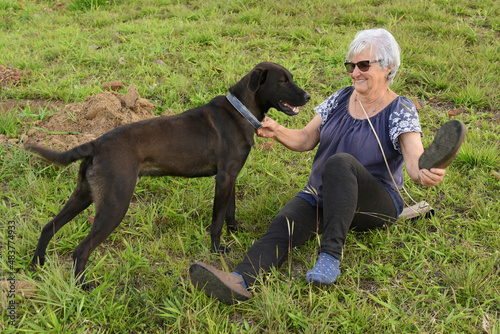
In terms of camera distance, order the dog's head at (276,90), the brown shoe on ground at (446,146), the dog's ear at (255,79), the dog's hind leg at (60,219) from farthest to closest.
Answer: the dog's head at (276,90) → the dog's ear at (255,79) → the dog's hind leg at (60,219) → the brown shoe on ground at (446,146)

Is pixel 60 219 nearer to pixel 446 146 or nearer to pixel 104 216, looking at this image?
pixel 104 216

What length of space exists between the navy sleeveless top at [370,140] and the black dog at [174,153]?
0.35m

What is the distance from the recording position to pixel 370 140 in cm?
313

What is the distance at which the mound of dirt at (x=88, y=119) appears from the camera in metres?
4.23

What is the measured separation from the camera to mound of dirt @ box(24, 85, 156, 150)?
423cm

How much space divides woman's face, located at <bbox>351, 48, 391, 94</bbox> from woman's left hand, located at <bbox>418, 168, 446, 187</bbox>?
30.9 inches

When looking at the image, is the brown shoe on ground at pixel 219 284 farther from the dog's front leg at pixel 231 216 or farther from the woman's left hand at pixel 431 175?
the woman's left hand at pixel 431 175

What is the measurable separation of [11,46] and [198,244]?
512cm

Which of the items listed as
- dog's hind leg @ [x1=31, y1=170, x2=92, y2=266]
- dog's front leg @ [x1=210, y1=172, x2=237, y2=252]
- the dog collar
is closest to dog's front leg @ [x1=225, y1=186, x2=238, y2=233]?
dog's front leg @ [x1=210, y1=172, x2=237, y2=252]

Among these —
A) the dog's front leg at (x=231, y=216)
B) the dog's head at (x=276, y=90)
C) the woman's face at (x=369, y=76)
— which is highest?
the woman's face at (x=369, y=76)

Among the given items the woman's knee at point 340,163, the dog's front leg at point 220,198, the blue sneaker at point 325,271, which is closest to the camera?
the blue sneaker at point 325,271

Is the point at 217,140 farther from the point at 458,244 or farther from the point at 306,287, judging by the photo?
the point at 458,244

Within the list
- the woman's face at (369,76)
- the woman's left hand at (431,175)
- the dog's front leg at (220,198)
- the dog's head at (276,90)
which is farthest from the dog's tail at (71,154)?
the woman's left hand at (431,175)

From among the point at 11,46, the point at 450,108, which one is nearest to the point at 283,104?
the point at 450,108
